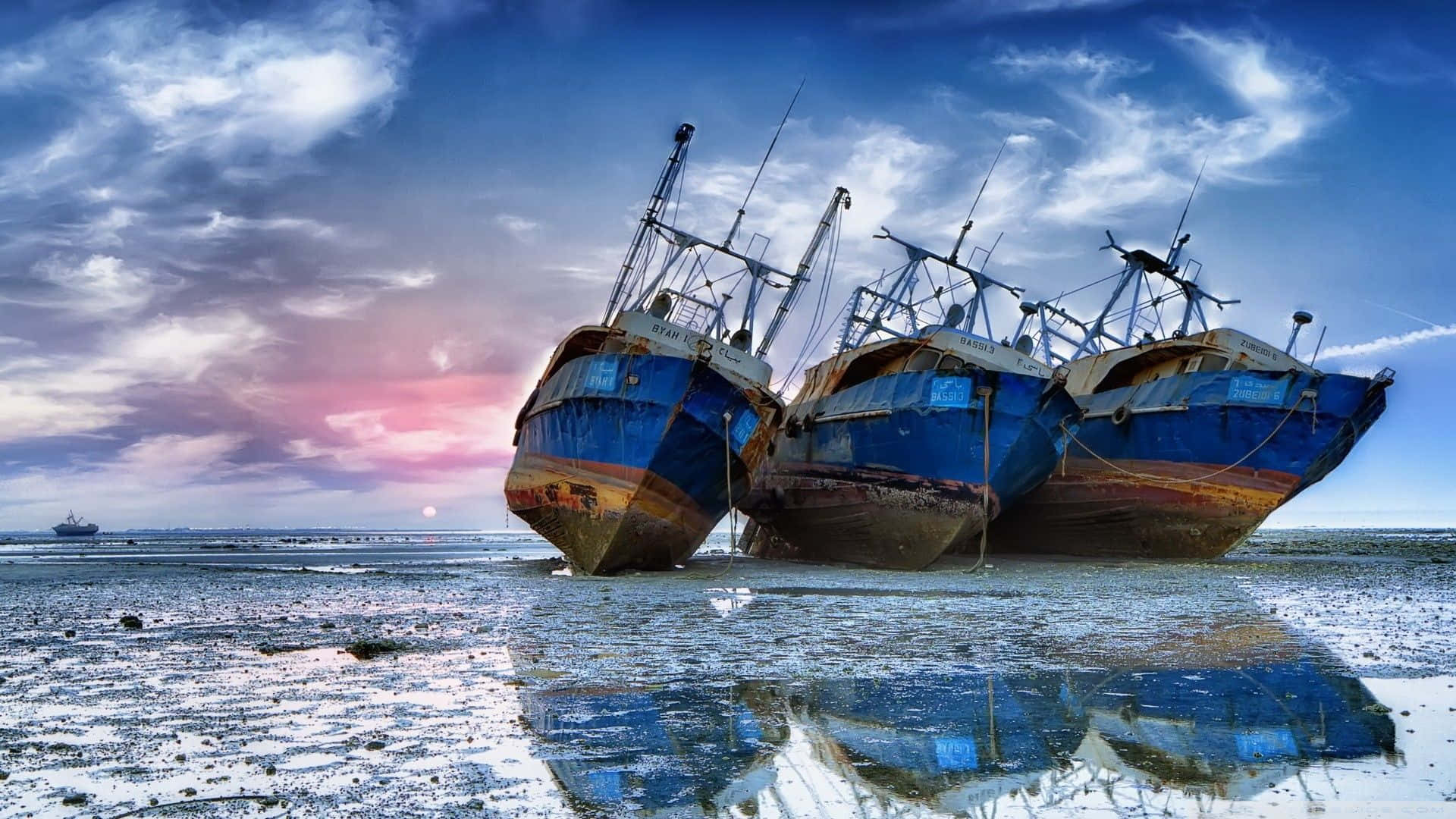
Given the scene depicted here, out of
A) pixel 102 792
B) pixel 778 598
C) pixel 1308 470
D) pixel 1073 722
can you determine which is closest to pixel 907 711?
pixel 1073 722

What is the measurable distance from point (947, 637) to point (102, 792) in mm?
8123

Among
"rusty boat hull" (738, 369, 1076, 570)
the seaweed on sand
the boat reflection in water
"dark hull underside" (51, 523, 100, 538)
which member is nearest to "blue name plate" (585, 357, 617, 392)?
"rusty boat hull" (738, 369, 1076, 570)

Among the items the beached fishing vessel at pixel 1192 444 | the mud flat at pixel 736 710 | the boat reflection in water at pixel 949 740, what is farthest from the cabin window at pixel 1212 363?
the boat reflection in water at pixel 949 740

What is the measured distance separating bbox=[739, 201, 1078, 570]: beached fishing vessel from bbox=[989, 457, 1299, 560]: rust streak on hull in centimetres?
427

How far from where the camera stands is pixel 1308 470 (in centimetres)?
2897

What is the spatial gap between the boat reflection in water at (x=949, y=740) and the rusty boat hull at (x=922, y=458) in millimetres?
15540

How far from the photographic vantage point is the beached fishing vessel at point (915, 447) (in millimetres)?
23797

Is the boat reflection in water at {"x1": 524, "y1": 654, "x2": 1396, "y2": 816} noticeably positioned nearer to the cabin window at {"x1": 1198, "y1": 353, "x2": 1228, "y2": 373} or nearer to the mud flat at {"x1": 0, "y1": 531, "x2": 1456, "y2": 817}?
the mud flat at {"x1": 0, "y1": 531, "x2": 1456, "y2": 817}

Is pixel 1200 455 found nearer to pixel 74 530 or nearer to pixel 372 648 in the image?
pixel 372 648

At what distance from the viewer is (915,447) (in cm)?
2411

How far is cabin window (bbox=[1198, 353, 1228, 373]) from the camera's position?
96.5ft

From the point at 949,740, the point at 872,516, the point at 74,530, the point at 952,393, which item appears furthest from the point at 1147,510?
the point at 74,530

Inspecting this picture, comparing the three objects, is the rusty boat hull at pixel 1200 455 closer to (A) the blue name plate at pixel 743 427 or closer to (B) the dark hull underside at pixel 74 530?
(A) the blue name plate at pixel 743 427

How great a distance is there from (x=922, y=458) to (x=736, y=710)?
17641 mm
